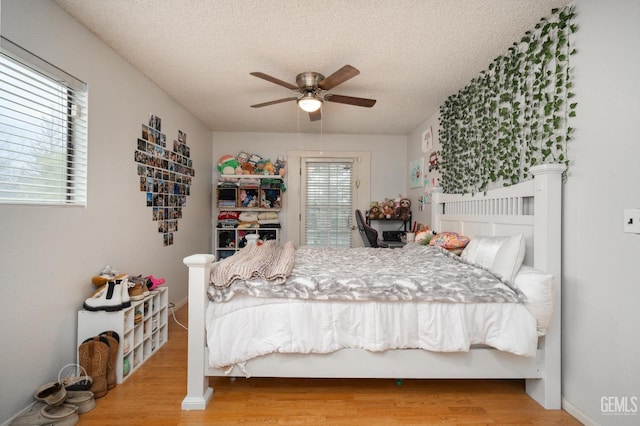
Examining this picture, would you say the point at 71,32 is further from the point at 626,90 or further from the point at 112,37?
the point at 626,90

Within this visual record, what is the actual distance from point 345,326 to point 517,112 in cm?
191

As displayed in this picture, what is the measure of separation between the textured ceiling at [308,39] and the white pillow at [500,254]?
1.41 m

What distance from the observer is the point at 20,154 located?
1707 millimetres

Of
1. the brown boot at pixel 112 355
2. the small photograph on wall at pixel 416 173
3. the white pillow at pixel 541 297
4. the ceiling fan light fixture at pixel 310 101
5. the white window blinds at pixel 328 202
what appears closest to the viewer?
the white pillow at pixel 541 297

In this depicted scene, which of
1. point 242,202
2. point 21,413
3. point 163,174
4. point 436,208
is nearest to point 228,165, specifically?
point 242,202

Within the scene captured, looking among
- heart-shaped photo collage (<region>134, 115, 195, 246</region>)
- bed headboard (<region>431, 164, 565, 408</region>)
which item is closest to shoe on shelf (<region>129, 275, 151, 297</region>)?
heart-shaped photo collage (<region>134, 115, 195, 246</region>)

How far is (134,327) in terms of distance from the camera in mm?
2260

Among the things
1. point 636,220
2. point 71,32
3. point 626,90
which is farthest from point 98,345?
point 626,90

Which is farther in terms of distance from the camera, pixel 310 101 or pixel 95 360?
pixel 310 101

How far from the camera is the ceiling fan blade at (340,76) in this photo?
7.29 feet

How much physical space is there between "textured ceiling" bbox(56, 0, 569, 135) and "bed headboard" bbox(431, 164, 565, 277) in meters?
1.05

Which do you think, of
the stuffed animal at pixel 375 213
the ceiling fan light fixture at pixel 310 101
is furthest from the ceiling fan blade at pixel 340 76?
the stuffed animal at pixel 375 213

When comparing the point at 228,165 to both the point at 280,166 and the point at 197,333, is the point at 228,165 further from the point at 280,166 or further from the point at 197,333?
the point at 197,333

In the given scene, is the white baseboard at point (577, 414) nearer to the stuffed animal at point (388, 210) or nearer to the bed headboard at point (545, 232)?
the bed headboard at point (545, 232)
